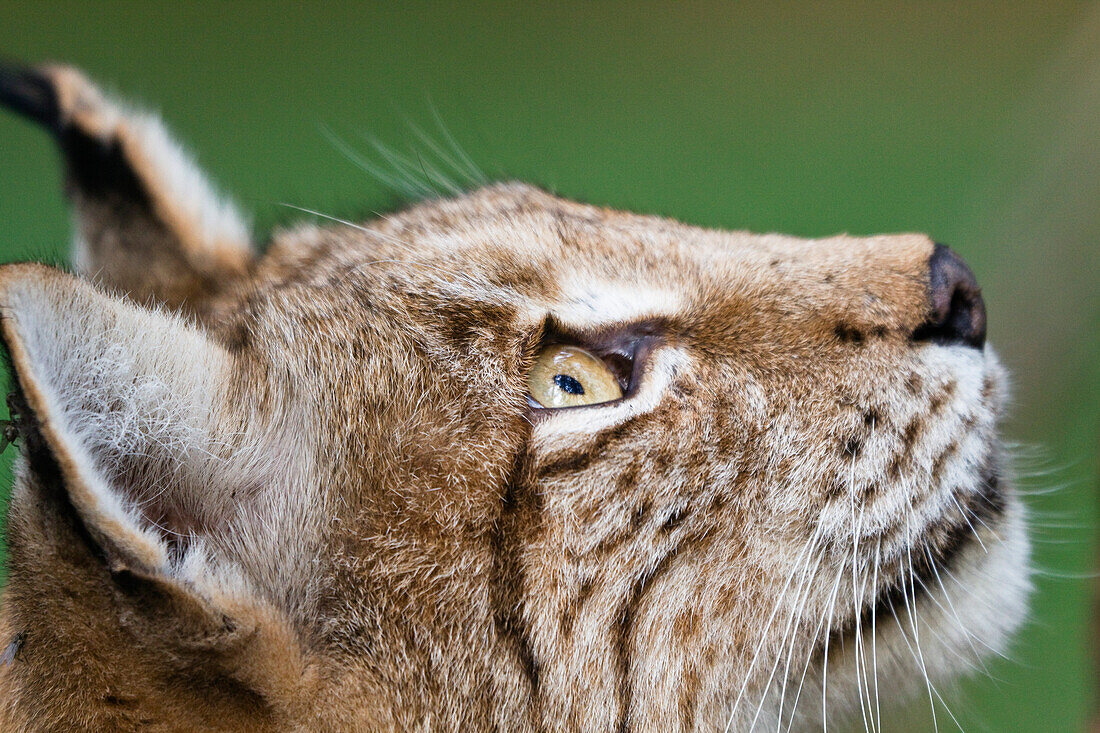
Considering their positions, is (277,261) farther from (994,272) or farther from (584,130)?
(584,130)

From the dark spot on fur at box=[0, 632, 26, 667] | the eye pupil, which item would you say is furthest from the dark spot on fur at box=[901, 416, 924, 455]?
the dark spot on fur at box=[0, 632, 26, 667]

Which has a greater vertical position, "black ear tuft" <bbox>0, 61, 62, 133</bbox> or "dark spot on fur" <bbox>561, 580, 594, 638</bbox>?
"black ear tuft" <bbox>0, 61, 62, 133</bbox>

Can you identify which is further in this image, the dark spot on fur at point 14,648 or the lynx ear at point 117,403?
the dark spot on fur at point 14,648

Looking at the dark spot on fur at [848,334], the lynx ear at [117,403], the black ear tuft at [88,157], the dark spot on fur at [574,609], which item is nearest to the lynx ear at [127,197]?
the black ear tuft at [88,157]

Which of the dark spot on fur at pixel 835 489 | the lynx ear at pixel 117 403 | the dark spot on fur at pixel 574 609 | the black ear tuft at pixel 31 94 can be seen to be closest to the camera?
the lynx ear at pixel 117 403

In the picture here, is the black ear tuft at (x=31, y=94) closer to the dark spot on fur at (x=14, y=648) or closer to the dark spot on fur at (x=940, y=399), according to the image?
the dark spot on fur at (x=14, y=648)

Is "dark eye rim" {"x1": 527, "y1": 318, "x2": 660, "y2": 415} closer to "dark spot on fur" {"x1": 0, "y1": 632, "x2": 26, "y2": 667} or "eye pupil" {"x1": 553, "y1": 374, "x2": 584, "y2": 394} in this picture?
"eye pupil" {"x1": 553, "y1": 374, "x2": 584, "y2": 394}

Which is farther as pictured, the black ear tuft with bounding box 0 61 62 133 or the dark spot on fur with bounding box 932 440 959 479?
the black ear tuft with bounding box 0 61 62 133
